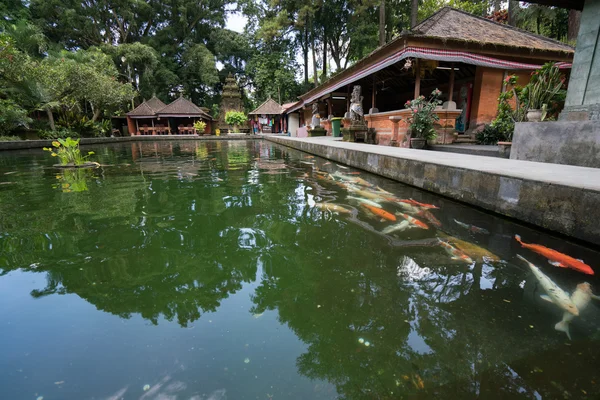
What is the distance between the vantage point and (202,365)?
1471mm

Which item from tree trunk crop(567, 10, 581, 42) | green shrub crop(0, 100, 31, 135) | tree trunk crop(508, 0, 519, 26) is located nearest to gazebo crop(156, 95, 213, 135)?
green shrub crop(0, 100, 31, 135)

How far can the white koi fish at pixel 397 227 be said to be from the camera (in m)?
3.26

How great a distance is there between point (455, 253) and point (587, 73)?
16.8ft

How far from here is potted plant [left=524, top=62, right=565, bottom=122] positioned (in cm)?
553

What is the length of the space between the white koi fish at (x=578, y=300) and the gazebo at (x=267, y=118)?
31.7 m

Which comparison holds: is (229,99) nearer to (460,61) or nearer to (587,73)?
(460,61)

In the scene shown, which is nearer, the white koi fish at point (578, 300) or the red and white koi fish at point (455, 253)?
the white koi fish at point (578, 300)

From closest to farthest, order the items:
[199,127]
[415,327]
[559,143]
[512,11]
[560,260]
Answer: [415,327] → [560,260] → [559,143] → [512,11] → [199,127]

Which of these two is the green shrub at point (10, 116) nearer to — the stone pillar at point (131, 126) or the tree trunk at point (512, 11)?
the stone pillar at point (131, 126)

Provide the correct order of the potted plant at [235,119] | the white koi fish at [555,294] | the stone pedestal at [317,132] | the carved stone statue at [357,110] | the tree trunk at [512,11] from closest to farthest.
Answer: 1. the white koi fish at [555,294]
2. the carved stone statue at [357,110]
3. the tree trunk at [512,11]
4. the stone pedestal at [317,132]
5. the potted plant at [235,119]

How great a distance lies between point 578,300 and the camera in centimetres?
198

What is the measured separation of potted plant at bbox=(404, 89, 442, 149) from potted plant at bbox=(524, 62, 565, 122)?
2.73 m

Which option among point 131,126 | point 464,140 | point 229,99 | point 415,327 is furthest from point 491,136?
point 229,99

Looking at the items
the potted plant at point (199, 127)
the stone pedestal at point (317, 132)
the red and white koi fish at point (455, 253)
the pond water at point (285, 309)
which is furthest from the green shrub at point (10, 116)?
the red and white koi fish at point (455, 253)
